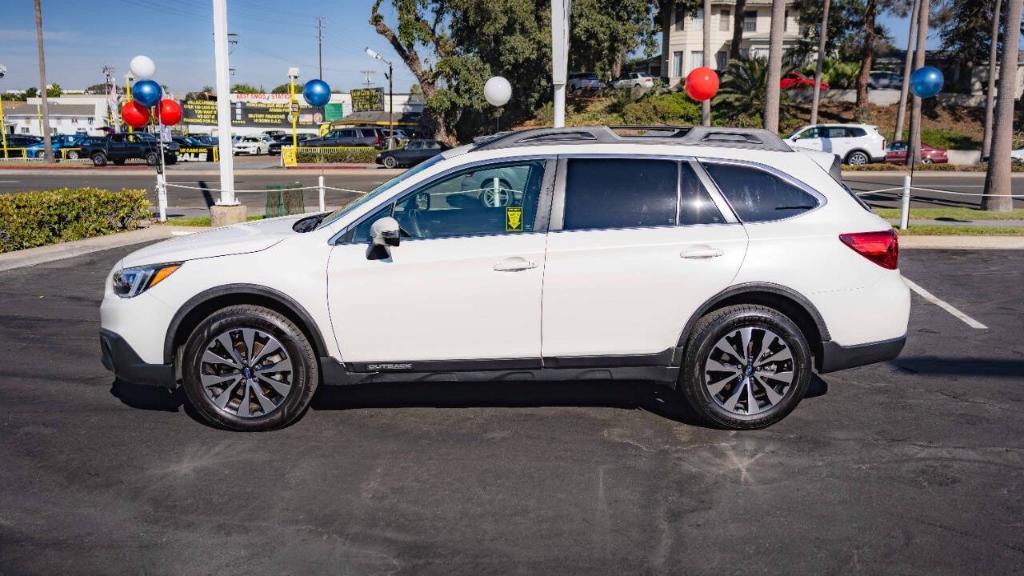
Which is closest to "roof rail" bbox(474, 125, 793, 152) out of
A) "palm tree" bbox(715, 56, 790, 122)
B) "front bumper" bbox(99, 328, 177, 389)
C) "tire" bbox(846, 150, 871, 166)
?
"front bumper" bbox(99, 328, 177, 389)

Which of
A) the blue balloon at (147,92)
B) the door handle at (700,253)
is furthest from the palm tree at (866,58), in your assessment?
the door handle at (700,253)

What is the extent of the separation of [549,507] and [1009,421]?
3268 millimetres

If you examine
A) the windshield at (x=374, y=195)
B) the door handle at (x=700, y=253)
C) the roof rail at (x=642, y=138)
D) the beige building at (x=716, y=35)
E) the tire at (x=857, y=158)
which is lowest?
the door handle at (x=700, y=253)

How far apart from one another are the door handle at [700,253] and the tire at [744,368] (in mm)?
365

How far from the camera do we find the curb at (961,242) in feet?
42.0

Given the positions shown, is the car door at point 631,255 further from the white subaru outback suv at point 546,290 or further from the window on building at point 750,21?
the window on building at point 750,21

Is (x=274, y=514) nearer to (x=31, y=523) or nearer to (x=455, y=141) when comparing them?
(x=31, y=523)

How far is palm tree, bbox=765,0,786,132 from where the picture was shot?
66.1ft

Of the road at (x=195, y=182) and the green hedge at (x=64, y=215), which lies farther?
the road at (x=195, y=182)

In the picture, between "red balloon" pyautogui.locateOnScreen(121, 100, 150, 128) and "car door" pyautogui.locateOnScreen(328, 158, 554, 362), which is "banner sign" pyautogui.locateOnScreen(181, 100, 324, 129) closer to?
"red balloon" pyautogui.locateOnScreen(121, 100, 150, 128)

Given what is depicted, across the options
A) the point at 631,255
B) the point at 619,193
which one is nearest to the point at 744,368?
the point at 631,255

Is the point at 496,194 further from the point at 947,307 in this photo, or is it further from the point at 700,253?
the point at 947,307

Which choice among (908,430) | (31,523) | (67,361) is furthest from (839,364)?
(67,361)

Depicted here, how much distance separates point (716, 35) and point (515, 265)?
6056 cm
